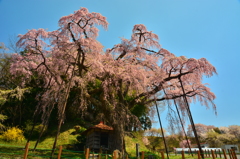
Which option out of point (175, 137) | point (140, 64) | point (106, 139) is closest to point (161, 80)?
point (140, 64)

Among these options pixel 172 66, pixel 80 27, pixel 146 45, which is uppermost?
pixel 146 45

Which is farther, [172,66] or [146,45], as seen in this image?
[146,45]

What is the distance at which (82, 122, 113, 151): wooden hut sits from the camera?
10.6 m

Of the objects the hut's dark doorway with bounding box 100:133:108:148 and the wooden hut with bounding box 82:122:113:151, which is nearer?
the wooden hut with bounding box 82:122:113:151

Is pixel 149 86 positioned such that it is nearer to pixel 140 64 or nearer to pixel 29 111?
pixel 140 64

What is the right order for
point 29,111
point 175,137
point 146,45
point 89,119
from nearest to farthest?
point 146,45, point 29,111, point 89,119, point 175,137

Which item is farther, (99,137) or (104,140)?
(104,140)

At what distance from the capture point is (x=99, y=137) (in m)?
10.9

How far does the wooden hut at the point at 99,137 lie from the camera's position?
419 inches

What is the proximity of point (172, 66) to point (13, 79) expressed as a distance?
14370 mm

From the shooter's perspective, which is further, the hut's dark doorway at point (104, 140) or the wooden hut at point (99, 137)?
the hut's dark doorway at point (104, 140)

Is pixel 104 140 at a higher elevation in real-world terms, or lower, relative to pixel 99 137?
lower

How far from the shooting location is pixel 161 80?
399 inches

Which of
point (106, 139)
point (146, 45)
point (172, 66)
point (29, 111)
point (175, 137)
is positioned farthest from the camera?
point (175, 137)
